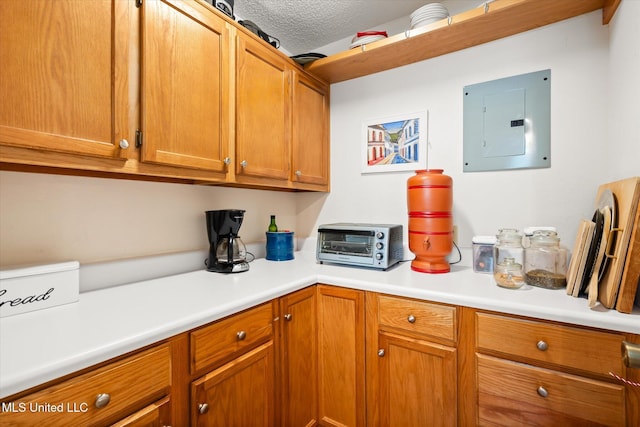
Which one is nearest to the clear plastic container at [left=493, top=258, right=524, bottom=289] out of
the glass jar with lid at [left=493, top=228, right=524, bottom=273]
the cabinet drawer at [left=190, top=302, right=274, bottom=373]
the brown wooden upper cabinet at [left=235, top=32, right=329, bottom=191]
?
the glass jar with lid at [left=493, top=228, right=524, bottom=273]

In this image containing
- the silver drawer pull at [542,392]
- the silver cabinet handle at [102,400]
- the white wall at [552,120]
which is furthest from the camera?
the white wall at [552,120]

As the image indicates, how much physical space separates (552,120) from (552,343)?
109 cm

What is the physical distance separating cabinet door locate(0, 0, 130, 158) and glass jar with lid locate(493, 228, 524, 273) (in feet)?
5.52

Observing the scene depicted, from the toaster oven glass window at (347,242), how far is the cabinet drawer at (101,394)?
100 cm

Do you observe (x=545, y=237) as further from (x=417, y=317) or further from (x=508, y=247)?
(x=417, y=317)

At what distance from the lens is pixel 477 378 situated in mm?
1105

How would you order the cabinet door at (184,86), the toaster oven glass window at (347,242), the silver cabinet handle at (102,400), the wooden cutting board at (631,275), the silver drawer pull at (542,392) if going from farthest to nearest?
1. the toaster oven glass window at (347,242)
2. the cabinet door at (184,86)
3. the silver drawer pull at (542,392)
4. the wooden cutting board at (631,275)
5. the silver cabinet handle at (102,400)

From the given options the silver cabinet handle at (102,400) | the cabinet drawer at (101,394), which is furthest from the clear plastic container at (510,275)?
the silver cabinet handle at (102,400)

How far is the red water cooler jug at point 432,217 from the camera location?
1.44 m

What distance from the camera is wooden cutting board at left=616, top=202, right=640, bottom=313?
2.88 ft

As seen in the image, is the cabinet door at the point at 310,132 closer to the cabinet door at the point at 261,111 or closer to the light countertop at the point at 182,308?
the cabinet door at the point at 261,111

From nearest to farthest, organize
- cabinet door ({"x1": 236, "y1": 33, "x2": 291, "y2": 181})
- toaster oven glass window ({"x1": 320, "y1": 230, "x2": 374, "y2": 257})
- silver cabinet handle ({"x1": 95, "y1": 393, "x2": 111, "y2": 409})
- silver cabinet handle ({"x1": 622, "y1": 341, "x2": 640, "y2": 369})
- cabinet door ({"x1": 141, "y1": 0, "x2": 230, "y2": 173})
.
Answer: silver cabinet handle ({"x1": 622, "y1": 341, "x2": 640, "y2": 369}) < silver cabinet handle ({"x1": 95, "y1": 393, "x2": 111, "y2": 409}) < cabinet door ({"x1": 141, "y1": 0, "x2": 230, "y2": 173}) < cabinet door ({"x1": 236, "y1": 33, "x2": 291, "y2": 181}) < toaster oven glass window ({"x1": 320, "y1": 230, "x2": 374, "y2": 257})

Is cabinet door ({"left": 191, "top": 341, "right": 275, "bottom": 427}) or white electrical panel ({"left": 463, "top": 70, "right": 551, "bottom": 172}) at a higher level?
white electrical panel ({"left": 463, "top": 70, "right": 551, "bottom": 172})

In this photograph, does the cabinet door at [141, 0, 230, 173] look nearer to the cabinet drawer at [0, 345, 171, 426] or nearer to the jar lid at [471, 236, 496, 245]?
the cabinet drawer at [0, 345, 171, 426]
